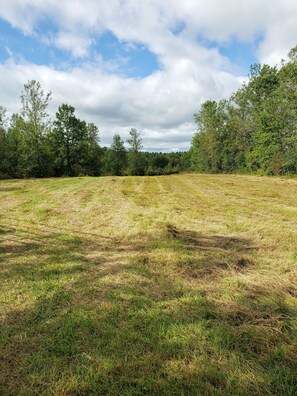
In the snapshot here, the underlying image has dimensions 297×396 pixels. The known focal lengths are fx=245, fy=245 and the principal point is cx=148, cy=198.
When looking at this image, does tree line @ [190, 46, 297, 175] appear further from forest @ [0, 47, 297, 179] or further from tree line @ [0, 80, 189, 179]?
tree line @ [0, 80, 189, 179]

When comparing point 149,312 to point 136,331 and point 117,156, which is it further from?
point 117,156

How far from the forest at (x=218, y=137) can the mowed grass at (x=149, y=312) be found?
26016mm

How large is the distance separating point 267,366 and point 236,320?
2.09ft

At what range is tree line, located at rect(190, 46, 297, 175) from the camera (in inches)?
1046

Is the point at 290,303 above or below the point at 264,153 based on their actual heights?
below

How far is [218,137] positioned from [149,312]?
42746mm

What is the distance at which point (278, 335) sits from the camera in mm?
2494

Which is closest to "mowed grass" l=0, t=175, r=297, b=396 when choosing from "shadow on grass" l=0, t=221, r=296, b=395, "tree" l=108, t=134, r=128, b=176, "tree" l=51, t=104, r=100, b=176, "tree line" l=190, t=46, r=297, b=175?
"shadow on grass" l=0, t=221, r=296, b=395

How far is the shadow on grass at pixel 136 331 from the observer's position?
2010 mm

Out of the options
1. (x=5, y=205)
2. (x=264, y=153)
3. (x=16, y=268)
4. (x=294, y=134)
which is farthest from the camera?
(x=264, y=153)

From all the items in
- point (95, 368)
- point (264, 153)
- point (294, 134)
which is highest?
point (294, 134)

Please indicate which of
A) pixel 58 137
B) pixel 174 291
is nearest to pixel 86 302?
pixel 174 291

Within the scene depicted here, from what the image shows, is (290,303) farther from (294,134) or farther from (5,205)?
(294,134)

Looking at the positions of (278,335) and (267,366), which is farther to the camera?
(278,335)
